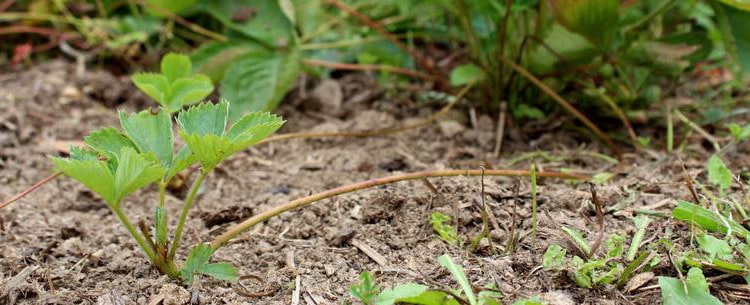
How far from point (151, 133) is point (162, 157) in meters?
0.04

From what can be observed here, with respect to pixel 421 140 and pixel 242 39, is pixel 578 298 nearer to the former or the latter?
pixel 421 140

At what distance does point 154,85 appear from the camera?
58.2 inches

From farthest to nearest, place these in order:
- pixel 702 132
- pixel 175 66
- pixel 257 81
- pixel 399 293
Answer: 1. pixel 257 81
2. pixel 702 132
3. pixel 175 66
4. pixel 399 293

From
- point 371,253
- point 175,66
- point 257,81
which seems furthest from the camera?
point 257,81

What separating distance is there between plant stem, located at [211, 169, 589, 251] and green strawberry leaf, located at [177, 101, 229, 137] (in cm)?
17

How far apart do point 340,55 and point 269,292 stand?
4.41 ft

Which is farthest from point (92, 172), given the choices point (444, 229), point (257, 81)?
point (257, 81)

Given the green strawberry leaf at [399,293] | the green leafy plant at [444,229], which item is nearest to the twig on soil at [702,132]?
the green leafy plant at [444,229]

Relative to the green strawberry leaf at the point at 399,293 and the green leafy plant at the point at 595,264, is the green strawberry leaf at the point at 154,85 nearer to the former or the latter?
the green strawberry leaf at the point at 399,293

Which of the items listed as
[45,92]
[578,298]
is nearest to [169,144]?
[578,298]

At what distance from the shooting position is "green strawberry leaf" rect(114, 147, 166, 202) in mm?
1077

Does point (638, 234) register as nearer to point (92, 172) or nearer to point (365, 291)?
point (365, 291)

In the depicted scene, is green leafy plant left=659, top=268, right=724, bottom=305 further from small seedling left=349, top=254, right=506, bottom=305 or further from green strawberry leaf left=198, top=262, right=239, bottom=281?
green strawberry leaf left=198, top=262, right=239, bottom=281

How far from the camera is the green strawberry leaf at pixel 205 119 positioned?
1.17 metres
